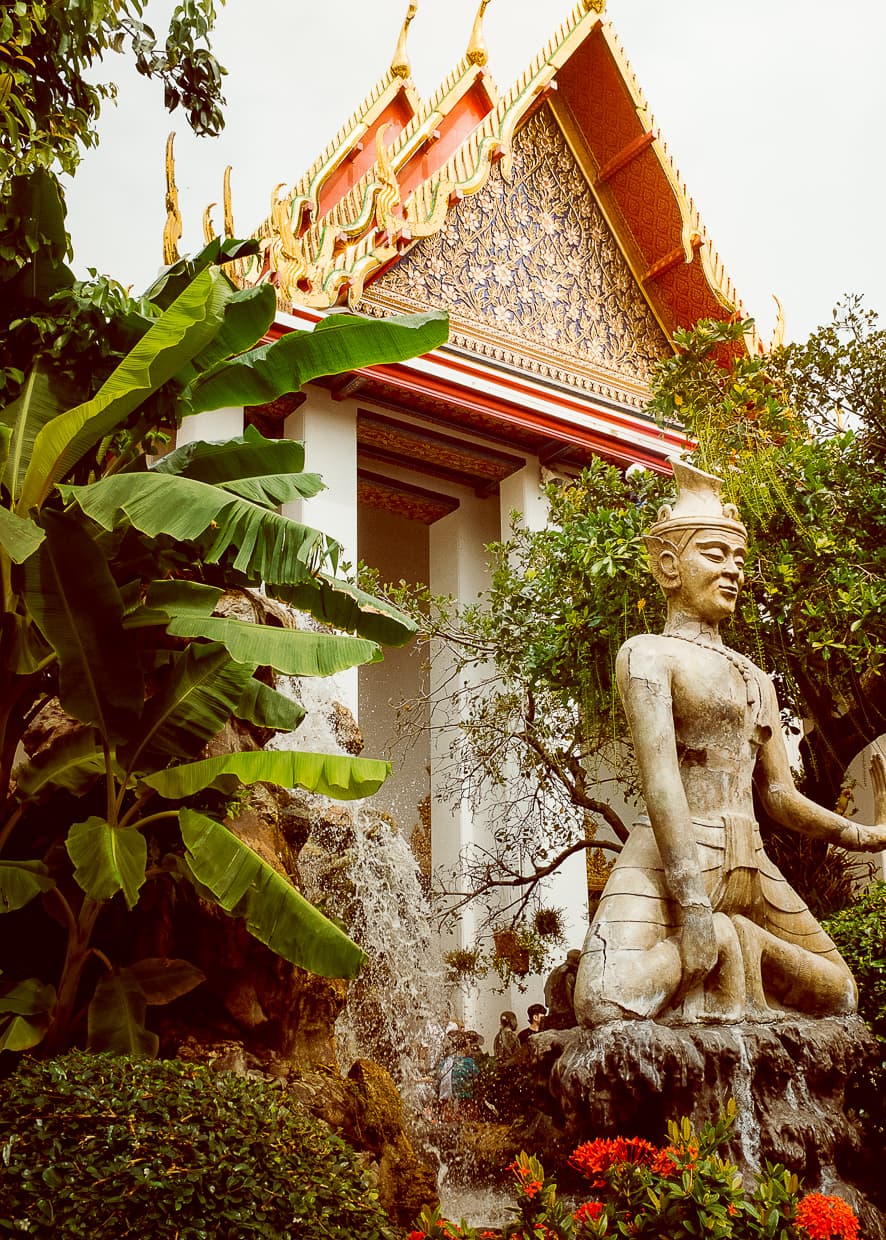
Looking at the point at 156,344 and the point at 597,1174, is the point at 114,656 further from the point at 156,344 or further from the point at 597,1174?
the point at 597,1174

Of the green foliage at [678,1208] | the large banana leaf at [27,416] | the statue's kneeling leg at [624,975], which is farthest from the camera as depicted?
the large banana leaf at [27,416]

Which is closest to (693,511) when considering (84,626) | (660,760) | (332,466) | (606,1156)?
(660,760)

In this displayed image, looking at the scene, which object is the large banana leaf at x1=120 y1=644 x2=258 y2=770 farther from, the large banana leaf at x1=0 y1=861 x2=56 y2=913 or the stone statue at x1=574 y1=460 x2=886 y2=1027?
the stone statue at x1=574 y1=460 x2=886 y2=1027

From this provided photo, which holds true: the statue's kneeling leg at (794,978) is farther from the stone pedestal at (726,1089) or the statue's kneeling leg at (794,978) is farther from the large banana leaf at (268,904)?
the large banana leaf at (268,904)

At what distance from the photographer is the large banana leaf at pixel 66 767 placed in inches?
181

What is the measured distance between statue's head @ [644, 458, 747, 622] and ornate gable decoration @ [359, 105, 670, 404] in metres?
6.18

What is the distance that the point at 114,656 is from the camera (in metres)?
4.38

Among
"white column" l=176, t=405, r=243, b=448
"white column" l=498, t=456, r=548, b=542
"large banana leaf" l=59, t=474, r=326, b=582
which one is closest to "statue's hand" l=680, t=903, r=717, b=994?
"large banana leaf" l=59, t=474, r=326, b=582

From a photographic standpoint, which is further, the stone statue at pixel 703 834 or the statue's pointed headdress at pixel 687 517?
the statue's pointed headdress at pixel 687 517

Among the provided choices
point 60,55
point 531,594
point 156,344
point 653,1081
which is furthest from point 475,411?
point 653,1081

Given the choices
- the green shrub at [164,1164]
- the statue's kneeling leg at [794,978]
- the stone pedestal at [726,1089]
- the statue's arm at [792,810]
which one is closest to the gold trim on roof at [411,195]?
the statue's arm at [792,810]

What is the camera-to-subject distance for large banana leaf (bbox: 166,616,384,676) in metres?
4.38

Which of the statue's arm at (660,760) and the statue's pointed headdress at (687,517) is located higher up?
the statue's pointed headdress at (687,517)

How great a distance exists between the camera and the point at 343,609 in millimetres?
5242
